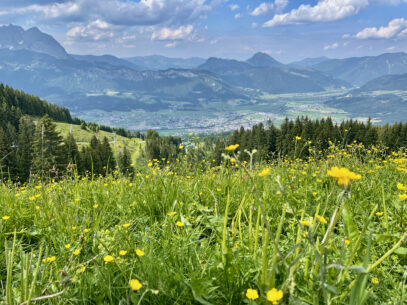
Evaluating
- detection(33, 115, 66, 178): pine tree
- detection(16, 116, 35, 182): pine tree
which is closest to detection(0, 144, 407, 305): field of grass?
detection(33, 115, 66, 178): pine tree

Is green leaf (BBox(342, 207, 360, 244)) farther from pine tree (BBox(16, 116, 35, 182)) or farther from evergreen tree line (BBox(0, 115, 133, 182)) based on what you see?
pine tree (BBox(16, 116, 35, 182))

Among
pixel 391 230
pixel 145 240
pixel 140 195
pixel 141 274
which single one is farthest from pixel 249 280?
pixel 140 195

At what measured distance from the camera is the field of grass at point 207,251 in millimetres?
1719

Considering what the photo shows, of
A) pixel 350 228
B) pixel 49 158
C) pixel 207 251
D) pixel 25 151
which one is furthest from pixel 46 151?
pixel 25 151

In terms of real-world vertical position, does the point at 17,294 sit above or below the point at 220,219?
below

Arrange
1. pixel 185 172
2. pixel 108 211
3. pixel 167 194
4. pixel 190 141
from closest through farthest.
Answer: pixel 167 194 → pixel 108 211 → pixel 185 172 → pixel 190 141

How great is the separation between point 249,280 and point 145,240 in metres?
1.12

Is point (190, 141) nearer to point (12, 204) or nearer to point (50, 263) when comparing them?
point (12, 204)

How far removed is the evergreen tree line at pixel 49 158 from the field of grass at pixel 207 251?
0.97 meters

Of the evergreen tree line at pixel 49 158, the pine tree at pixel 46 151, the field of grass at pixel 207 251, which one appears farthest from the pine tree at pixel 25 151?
the field of grass at pixel 207 251

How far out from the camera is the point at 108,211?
3955 mm

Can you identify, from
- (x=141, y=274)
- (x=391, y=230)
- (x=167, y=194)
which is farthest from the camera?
(x=167, y=194)

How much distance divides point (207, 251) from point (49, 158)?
38.4 m

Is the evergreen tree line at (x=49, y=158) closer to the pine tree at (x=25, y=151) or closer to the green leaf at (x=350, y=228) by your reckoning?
the pine tree at (x=25, y=151)
